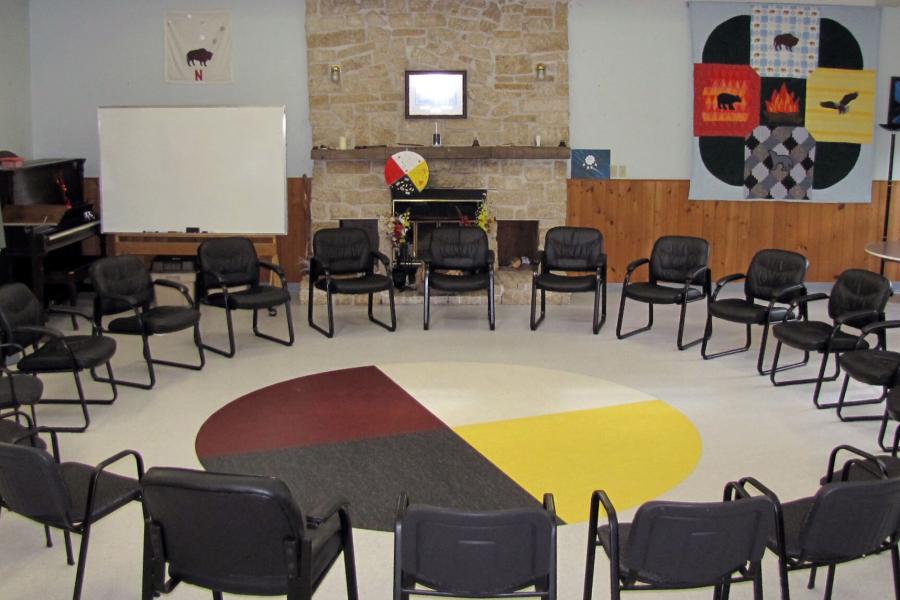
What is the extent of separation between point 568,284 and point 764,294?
1.61m

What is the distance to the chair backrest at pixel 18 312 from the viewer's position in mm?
6324

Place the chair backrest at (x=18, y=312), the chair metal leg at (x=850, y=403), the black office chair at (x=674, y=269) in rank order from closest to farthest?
the chair backrest at (x=18, y=312)
the chair metal leg at (x=850, y=403)
the black office chair at (x=674, y=269)

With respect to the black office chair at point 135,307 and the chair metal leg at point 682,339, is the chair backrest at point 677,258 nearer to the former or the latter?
the chair metal leg at point 682,339

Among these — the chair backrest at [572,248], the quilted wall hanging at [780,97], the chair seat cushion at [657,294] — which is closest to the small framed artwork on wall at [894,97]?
the quilted wall hanging at [780,97]

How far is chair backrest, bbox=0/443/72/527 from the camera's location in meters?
3.78

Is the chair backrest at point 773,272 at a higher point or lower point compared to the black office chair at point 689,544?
higher

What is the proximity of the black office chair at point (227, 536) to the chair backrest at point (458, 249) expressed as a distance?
18.5 ft

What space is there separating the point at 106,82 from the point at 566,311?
5.18 metres

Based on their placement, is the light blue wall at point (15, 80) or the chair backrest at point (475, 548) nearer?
the chair backrest at point (475, 548)

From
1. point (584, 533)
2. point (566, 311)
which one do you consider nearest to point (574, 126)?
point (566, 311)

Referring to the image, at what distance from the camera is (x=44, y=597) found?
4293 mm

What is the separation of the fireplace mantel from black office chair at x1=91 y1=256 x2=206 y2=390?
2645 millimetres

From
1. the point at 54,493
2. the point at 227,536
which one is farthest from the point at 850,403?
the point at 54,493

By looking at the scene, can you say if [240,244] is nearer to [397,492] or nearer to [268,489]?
[397,492]
